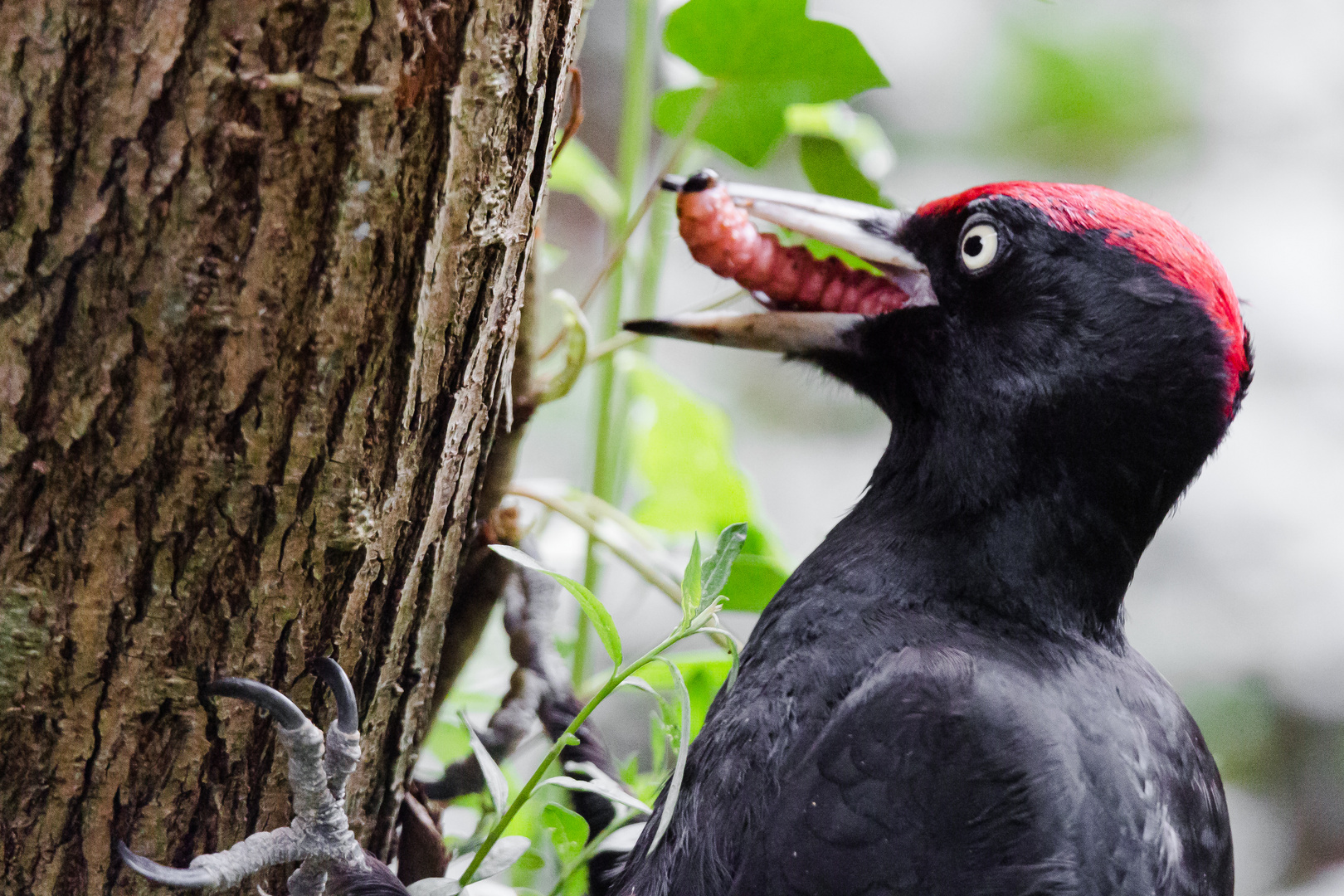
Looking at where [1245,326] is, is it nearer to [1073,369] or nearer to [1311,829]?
[1073,369]

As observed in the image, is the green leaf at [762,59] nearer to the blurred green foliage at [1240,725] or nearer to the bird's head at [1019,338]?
the bird's head at [1019,338]

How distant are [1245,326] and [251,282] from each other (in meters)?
1.03

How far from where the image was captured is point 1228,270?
4777 mm

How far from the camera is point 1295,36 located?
512 cm

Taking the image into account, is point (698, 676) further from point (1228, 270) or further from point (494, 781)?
point (1228, 270)

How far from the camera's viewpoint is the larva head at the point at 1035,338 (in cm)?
121

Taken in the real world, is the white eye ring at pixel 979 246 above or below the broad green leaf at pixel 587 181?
below

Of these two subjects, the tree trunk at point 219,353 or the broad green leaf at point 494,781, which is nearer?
the tree trunk at point 219,353

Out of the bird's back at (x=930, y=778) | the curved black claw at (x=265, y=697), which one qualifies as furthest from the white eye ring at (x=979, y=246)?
the curved black claw at (x=265, y=697)

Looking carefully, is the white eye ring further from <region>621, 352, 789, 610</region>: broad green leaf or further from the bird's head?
<region>621, 352, 789, 610</region>: broad green leaf

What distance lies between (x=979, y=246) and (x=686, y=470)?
1.77ft

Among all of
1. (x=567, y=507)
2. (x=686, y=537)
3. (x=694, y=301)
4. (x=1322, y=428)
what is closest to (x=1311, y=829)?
(x=1322, y=428)

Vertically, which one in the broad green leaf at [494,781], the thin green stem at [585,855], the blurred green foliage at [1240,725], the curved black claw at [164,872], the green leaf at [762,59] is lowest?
the blurred green foliage at [1240,725]

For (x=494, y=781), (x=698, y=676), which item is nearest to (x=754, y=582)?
(x=698, y=676)
